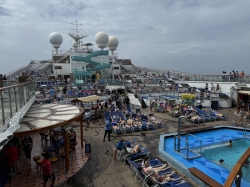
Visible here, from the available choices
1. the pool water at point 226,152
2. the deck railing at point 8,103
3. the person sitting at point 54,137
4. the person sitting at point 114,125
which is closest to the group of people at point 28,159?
the person sitting at point 54,137

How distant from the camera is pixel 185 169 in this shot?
6.98m

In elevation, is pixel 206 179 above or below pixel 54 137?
below

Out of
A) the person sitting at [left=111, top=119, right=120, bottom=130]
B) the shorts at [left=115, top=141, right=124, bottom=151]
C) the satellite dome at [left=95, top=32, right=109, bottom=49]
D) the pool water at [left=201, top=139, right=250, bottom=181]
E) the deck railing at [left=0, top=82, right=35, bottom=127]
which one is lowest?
the pool water at [left=201, top=139, right=250, bottom=181]

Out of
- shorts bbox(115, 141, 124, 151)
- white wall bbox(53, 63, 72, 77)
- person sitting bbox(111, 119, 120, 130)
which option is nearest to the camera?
shorts bbox(115, 141, 124, 151)

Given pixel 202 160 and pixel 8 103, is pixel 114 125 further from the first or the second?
pixel 8 103

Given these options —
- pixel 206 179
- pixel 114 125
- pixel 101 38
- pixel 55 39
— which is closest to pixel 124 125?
pixel 114 125

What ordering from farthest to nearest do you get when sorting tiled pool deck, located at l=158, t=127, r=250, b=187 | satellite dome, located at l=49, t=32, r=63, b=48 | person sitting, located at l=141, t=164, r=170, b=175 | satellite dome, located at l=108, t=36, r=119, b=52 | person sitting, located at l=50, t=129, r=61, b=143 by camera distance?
satellite dome, located at l=108, t=36, r=119, b=52
satellite dome, located at l=49, t=32, r=63, b=48
person sitting, located at l=50, t=129, r=61, b=143
tiled pool deck, located at l=158, t=127, r=250, b=187
person sitting, located at l=141, t=164, r=170, b=175

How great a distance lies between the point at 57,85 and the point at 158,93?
38.9 feet

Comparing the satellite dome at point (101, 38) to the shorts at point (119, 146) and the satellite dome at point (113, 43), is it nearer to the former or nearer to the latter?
the satellite dome at point (113, 43)

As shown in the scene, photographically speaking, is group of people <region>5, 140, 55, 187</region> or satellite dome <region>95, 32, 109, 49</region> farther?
satellite dome <region>95, 32, 109, 49</region>

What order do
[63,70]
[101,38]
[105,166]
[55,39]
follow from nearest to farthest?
[105,166] < [63,70] < [101,38] < [55,39]

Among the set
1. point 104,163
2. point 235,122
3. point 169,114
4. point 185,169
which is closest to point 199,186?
point 185,169

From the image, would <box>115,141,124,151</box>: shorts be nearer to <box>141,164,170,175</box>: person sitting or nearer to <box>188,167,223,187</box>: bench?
<box>141,164,170,175</box>: person sitting

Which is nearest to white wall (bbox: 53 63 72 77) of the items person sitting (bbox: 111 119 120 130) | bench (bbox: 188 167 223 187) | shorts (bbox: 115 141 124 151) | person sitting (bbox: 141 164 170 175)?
person sitting (bbox: 111 119 120 130)
